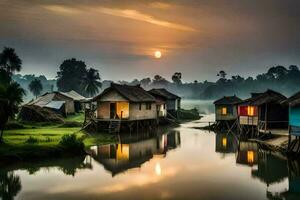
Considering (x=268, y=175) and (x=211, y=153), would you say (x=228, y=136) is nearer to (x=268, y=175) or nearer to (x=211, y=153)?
(x=211, y=153)

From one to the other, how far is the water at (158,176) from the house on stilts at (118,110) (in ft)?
48.2

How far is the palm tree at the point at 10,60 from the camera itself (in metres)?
88.1

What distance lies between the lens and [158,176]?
76.5 ft

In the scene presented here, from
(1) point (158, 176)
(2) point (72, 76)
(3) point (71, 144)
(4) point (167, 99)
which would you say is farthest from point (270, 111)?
(2) point (72, 76)

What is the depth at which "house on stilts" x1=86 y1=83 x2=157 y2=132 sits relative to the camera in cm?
4928

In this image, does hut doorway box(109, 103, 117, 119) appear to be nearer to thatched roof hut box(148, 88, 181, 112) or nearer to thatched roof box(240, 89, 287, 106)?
thatched roof hut box(148, 88, 181, 112)

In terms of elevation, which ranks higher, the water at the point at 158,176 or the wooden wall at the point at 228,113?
the wooden wall at the point at 228,113

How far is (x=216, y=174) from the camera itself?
24094 mm

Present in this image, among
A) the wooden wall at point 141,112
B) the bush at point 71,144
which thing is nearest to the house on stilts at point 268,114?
the wooden wall at point 141,112

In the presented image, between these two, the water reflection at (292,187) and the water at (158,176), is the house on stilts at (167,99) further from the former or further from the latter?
the water reflection at (292,187)

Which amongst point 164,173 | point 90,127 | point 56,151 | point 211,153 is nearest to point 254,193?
point 164,173

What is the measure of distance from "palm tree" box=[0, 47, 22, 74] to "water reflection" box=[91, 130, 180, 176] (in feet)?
182

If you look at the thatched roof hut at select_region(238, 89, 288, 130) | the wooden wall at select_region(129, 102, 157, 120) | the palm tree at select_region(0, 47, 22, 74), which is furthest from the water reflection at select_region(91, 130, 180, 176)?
the palm tree at select_region(0, 47, 22, 74)

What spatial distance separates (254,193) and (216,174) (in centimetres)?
480
